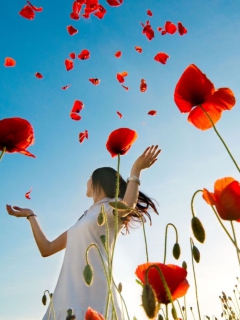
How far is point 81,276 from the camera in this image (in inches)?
138

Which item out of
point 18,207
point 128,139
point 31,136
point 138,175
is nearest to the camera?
point 31,136

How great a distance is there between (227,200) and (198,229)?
0.51 ft

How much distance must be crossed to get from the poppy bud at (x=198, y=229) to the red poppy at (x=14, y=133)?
3.07 feet

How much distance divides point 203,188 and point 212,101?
2.24ft

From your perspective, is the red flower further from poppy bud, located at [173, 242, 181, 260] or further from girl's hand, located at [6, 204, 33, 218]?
girl's hand, located at [6, 204, 33, 218]

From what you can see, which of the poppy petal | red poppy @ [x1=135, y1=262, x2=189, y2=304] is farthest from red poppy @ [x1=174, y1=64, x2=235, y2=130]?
red poppy @ [x1=135, y1=262, x2=189, y2=304]

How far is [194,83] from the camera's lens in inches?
69.2

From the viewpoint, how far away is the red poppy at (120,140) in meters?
2.12

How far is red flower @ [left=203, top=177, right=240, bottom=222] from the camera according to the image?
1.30 meters

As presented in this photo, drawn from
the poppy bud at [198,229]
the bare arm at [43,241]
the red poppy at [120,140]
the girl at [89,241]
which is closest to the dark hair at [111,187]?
the girl at [89,241]

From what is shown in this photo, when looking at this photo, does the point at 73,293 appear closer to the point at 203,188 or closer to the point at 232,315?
the point at 232,315

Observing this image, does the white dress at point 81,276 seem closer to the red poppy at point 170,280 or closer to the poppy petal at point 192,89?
the poppy petal at point 192,89

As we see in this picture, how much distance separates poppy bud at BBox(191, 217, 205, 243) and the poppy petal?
2.13ft

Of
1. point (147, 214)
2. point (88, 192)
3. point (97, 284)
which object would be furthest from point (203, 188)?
point (88, 192)
